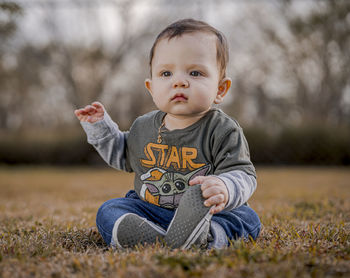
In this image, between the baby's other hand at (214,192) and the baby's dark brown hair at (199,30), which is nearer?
the baby's other hand at (214,192)

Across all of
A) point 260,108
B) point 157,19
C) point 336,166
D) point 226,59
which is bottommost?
point 336,166

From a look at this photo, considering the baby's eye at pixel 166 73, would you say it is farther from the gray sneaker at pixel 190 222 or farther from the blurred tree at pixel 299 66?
the blurred tree at pixel 299 66

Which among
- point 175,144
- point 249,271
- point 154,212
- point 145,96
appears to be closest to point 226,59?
point 175,144

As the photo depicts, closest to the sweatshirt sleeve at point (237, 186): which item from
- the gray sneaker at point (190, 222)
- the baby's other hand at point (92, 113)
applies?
the gray sneaker at point (190, 222)

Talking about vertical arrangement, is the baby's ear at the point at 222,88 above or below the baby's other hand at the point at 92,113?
above

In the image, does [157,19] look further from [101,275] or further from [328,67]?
[101,275]

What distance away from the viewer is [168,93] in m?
1.81

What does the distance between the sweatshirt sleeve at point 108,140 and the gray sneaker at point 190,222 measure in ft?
2.34

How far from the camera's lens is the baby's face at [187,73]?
5.82ft

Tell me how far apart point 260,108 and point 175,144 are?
14148mm

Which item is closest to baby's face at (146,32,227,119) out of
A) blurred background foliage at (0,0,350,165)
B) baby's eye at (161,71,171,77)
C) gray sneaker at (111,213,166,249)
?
baby's eye at (161,71,171,77)

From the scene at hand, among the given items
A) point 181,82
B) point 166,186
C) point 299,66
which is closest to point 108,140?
point 166,186

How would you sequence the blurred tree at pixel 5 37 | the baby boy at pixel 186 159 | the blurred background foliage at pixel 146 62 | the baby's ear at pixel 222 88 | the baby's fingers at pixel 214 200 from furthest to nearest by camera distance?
the blurred background foliage at pixel 146 62, the blurred tree at pixel 5 37, the baby's ear at pixel 222 88, the baby boy at pixel 186 159, the baby's fingers at pixel 214 200

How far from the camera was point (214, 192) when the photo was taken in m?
1.50
